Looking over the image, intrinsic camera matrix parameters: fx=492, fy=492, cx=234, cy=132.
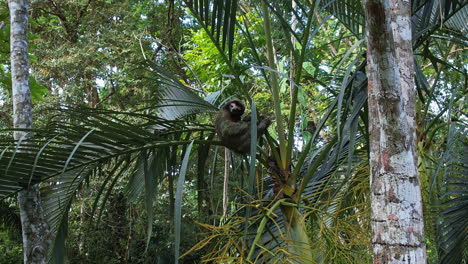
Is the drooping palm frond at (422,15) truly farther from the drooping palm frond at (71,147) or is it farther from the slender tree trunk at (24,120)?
the slender tree trunk at (24,120)

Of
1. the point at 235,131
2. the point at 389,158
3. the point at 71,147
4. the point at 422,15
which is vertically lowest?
the point at 389,158

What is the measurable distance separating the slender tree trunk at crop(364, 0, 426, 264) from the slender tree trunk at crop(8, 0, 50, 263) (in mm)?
2294

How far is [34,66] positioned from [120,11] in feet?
6.09

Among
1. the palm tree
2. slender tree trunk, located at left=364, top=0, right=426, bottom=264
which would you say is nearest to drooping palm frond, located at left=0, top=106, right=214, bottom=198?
the palm tree

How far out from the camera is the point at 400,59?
189 cm

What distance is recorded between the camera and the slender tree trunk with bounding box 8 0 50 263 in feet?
11.2

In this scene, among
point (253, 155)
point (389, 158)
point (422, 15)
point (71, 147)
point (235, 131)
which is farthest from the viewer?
point (235, 131)

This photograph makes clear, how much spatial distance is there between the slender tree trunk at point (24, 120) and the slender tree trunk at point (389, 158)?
7.53 ft

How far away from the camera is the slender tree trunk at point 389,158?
146 cm

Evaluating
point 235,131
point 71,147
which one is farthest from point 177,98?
point 71,147

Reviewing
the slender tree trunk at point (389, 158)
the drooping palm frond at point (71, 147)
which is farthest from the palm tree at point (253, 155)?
the slender tree trunk at point (389, 158)

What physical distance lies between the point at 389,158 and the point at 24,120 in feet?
9.86

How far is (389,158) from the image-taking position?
1.57 m

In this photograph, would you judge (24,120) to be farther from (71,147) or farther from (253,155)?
(253,155)
